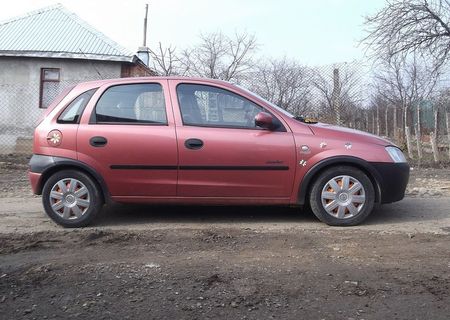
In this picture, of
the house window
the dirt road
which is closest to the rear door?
the dirt road

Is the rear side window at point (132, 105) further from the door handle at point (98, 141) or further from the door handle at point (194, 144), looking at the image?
the door handle at point (194, 144)

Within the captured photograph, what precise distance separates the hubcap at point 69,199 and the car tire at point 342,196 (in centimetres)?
255

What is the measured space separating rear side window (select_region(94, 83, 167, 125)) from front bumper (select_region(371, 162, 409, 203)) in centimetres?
243

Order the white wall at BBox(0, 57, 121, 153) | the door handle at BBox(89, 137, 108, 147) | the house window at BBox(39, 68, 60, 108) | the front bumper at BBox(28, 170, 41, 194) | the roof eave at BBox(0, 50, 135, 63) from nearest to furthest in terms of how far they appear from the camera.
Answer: the door handle at BBox(89, 137, 108, 147)
the front bumper at BBox(28, 170, 41, 194)
the roof eave at BBox(0, 50, 135, 63)
the white wall at BBox(0, 57, 121, 153)
the house window at BBox(39, 68, 60, 108)

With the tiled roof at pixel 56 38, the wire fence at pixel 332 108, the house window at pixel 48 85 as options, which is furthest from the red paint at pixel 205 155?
the house window at pixel 48 85

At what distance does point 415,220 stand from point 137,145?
3.31 m

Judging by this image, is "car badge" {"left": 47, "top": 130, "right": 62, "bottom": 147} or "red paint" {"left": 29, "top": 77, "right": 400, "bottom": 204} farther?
"car badge" {"left": 47, "top": 130, "right": 62, "bottom": 147}

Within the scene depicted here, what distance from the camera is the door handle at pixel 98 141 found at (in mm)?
5676

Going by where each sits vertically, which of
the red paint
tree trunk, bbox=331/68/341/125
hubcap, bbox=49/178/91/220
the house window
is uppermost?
the house window

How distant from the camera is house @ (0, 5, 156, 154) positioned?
18.0 meters

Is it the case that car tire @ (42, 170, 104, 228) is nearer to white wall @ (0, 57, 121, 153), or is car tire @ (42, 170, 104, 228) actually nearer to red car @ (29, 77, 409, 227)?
red car @ (29, 77, 409, 227)

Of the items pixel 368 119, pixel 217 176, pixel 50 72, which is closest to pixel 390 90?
pixel 368 119

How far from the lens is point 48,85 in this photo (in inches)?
727

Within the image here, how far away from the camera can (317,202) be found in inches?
223
